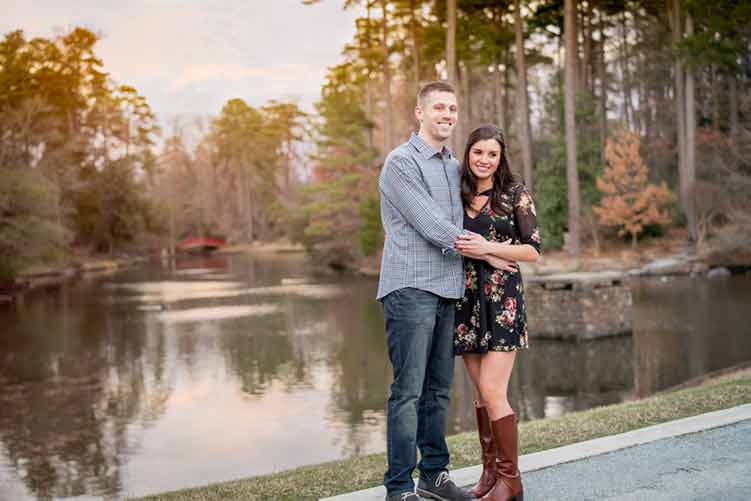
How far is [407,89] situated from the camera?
51062 mm

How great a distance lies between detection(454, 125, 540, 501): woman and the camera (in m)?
4.11

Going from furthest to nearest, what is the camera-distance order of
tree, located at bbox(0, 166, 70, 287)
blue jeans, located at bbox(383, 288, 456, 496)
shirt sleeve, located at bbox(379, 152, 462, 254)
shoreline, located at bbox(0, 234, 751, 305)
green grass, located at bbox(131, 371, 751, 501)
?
tree, located at bbox(0, 166, 70, 287) → shoreline, located at bbox(0, 234, 751, 305) → green grass, located at bbox(131, 371, 751, 501) → blue jeans, located at bbox(383, 288, 456, 496) → shirt sleeve, located at bbox(379, 152, 462, 254)

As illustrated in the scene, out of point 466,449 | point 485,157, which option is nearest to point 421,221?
point 485,157

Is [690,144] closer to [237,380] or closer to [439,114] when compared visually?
[237,380]

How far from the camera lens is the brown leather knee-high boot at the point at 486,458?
4289 mm

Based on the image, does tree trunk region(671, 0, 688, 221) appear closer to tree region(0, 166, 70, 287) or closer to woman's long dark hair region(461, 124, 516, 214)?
tree region(0, 166, 70, 287)

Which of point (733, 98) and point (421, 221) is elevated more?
point (733, 98)

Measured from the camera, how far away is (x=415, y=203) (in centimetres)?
396

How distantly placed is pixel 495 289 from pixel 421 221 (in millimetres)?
530

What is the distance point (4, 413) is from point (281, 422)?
170 inches

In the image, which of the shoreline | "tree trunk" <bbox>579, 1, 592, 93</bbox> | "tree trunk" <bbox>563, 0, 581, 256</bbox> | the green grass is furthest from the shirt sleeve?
"tree trunk" <bbox>579, 1, 592, 93</bbox>

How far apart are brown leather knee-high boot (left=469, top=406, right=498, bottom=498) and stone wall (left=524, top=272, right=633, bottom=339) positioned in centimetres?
1298

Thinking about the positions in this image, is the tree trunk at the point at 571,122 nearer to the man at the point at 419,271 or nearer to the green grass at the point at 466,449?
the green grass at the point at 466,449

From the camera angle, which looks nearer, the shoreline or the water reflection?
the water reflection
